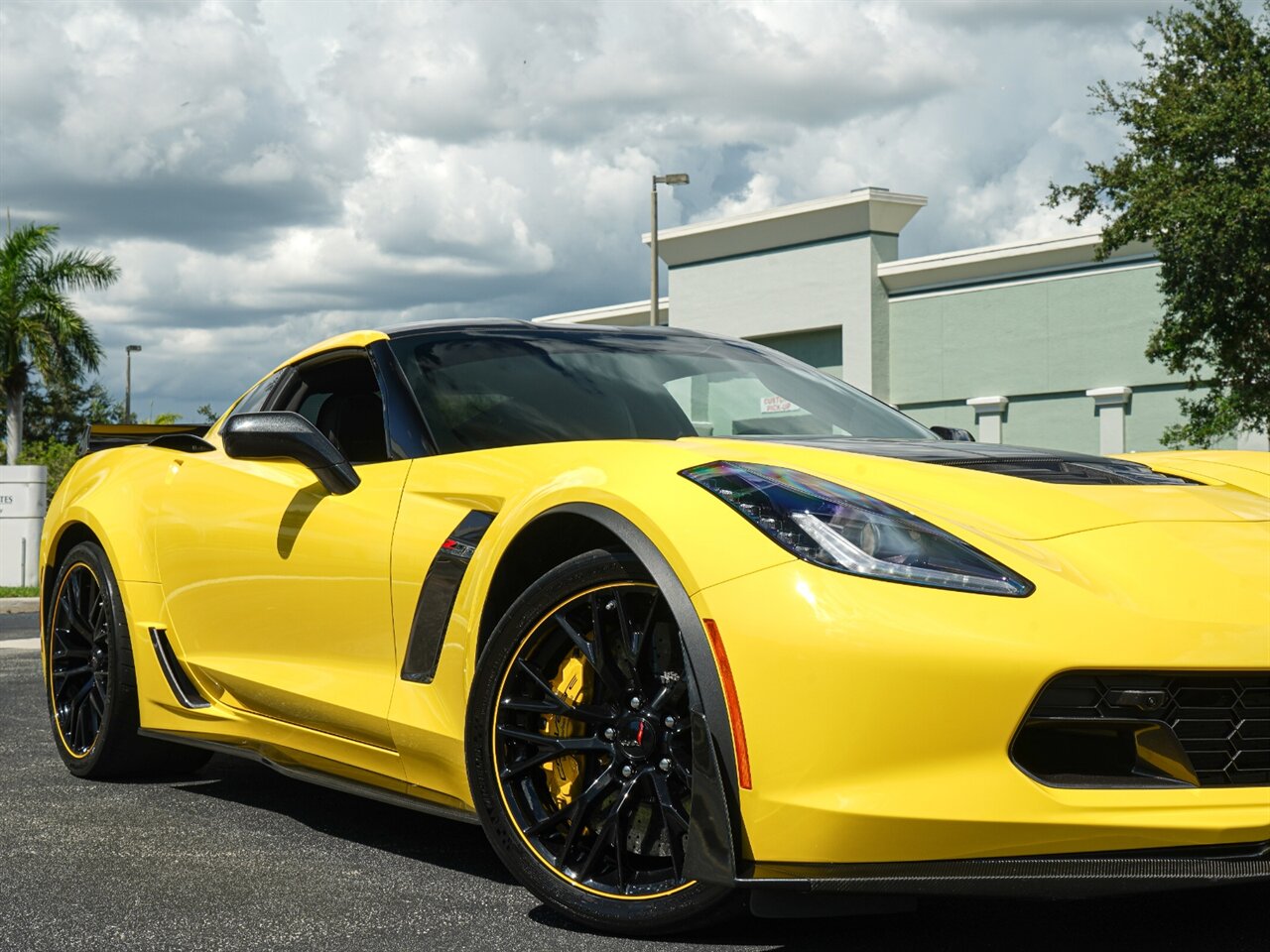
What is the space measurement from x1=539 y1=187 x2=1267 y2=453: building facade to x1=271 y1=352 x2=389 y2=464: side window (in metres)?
26.7

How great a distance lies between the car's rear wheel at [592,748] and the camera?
→ 309cm

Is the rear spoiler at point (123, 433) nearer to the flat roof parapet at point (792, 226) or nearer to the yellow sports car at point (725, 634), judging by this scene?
the yellow sports car at point (725, 634)

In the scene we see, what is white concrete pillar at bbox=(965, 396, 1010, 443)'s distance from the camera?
34406 mm

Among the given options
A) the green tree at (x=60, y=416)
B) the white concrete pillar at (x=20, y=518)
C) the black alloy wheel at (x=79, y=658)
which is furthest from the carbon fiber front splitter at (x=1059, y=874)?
the green tree at (x=60, y=416)

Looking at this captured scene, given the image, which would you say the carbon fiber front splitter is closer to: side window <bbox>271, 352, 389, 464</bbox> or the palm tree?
side window <bbox>271, 352, 389, 464</bbox>

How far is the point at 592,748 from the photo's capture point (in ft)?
10.6

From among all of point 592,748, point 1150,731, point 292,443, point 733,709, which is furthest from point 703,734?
point 292,443

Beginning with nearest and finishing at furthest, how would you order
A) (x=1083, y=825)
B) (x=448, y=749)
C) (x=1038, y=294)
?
(x=1083, y=825) < (x=448, y=749) < (x=1038, y=294)

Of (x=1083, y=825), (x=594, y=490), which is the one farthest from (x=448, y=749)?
(x=1083, y=825)

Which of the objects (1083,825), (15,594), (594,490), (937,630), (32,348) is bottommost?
(15,594)

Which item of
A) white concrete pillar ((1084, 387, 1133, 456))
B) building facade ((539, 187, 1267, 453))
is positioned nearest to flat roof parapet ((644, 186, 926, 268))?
building facade ((539, 187, 1267, 453))

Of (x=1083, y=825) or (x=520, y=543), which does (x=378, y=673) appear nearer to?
(x=520, y=543)

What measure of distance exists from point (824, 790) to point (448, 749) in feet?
3.58

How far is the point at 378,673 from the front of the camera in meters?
3.88
